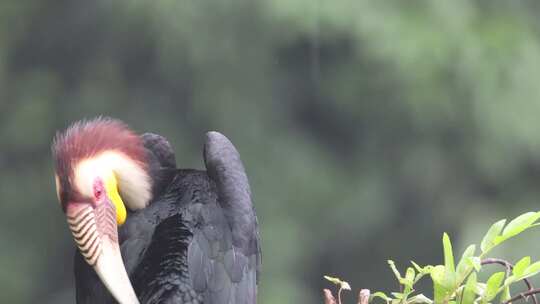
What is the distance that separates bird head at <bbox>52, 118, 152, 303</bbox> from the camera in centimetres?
201

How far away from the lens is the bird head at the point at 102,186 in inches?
79.3

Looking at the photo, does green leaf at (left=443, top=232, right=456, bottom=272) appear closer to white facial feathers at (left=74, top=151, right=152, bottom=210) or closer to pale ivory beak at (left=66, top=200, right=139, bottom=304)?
pale ivory beak at (left=66, top=200, right=139, bottom=304)

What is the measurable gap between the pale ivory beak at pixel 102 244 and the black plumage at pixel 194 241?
0.15 feet

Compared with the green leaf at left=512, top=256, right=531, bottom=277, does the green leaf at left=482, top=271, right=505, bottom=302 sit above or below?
below

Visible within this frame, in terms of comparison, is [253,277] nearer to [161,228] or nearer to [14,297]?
[161,228]

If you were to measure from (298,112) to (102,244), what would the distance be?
3.43 m

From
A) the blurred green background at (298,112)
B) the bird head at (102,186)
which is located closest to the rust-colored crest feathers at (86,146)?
the bird head at (102,186)

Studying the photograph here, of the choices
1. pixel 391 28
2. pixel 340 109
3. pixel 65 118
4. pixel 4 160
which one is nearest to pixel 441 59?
pixel 391 28

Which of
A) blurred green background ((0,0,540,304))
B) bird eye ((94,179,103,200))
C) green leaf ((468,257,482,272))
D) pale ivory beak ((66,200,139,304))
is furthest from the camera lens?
blurred green background ((0,0,540,304))

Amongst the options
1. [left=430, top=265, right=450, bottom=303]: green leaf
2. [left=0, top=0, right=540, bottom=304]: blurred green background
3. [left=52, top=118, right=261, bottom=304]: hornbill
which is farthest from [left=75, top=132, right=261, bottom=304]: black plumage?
[left=0, top=0, right=540, bottom=304]: blurred green background

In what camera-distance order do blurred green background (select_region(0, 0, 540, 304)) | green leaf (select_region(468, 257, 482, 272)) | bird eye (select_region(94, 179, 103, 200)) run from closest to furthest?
green leaf (select_region(468, 257, 482, 272)), bird eye (select_region(94, 179, 103, 200)), blurred green background (select_region(0, 0, 540, 304))

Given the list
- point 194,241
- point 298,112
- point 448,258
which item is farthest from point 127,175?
point 298,112

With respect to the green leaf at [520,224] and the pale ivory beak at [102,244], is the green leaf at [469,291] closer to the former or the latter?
the green leaf at [520,224]

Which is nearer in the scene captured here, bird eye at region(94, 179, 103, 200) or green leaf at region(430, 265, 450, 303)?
green leaf at region(430, 265, 450, 303)
